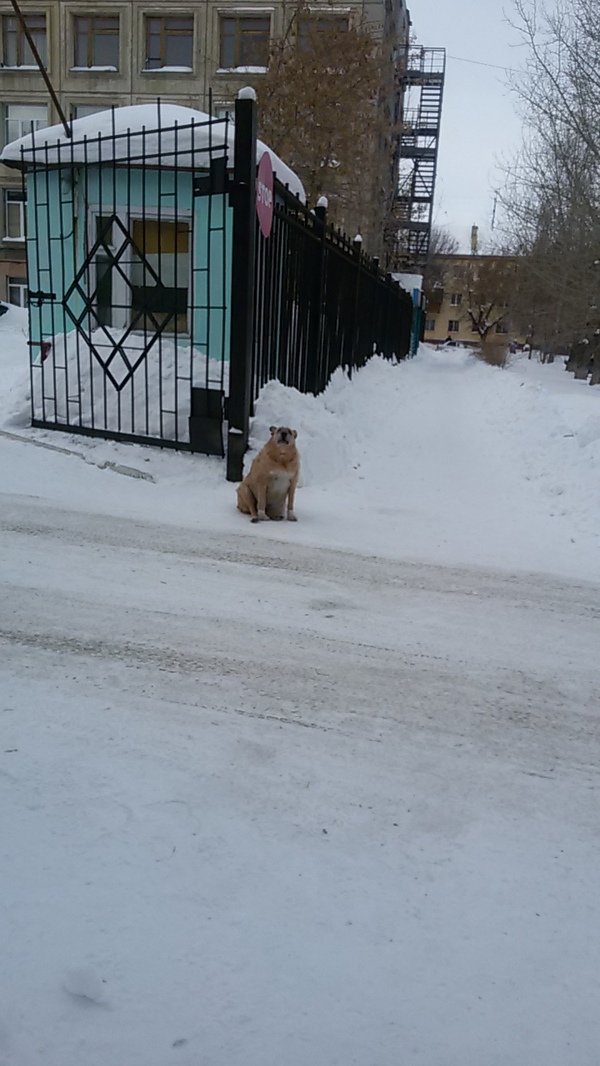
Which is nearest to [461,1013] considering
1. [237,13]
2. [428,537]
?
[428,537]

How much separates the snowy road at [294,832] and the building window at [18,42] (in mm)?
34537

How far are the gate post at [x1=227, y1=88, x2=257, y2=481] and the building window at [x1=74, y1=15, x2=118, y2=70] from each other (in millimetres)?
29813

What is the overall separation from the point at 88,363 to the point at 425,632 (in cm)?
479

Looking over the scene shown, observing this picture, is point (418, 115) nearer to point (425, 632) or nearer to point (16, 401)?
point (16, 401)

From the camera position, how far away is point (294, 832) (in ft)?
6.57

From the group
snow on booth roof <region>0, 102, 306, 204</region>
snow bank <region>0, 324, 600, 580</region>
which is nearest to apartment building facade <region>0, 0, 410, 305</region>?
snow on booth roof <region>0, 102, 306, 204</region>

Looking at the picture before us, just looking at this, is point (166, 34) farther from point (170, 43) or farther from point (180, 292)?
point (180, 292)

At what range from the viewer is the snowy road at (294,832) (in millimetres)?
1497

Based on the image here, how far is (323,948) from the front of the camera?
166cm

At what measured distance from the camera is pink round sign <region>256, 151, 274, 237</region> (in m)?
5.50

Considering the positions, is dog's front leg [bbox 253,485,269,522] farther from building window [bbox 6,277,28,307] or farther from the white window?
the white window

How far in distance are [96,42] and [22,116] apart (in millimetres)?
4283

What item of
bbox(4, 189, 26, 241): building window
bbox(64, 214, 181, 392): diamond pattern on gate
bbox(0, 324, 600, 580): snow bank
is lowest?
bbox(0, 324, 600, 580): snow bank

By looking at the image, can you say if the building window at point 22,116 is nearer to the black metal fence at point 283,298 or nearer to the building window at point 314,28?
the building window at point 314,28
